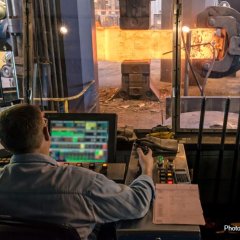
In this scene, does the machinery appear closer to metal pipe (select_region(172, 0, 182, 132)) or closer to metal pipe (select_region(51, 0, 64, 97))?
metal pipe (select_region(172, 0, 182, 132))

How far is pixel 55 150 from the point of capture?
1781mm

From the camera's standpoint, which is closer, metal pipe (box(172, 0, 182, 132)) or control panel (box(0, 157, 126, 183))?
control panel (box(0, 157, 126, 183))

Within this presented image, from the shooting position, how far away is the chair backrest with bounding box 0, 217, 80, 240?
910 mm

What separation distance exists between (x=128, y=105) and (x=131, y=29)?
143 cm

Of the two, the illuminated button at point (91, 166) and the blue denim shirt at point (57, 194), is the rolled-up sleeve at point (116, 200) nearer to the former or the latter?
the blue denim shirt at point (57, 194)

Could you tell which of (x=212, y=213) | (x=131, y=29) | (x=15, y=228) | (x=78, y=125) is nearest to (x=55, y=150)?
(x=78, y=125)

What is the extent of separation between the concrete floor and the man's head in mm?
1616

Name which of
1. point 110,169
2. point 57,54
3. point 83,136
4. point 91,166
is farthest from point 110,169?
point 57,54

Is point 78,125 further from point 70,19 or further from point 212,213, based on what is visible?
point 70,19

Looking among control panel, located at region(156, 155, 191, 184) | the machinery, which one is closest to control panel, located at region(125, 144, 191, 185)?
control panel, located at region(156, 155, 191, 184)

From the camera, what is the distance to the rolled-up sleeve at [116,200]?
1091 mm

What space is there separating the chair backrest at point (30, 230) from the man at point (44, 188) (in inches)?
4.6

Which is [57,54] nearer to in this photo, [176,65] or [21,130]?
[176,65]

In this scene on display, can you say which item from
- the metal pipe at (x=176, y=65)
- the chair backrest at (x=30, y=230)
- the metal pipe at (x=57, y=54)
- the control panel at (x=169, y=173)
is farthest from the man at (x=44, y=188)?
the metal pipe at (x=57, y=54)
